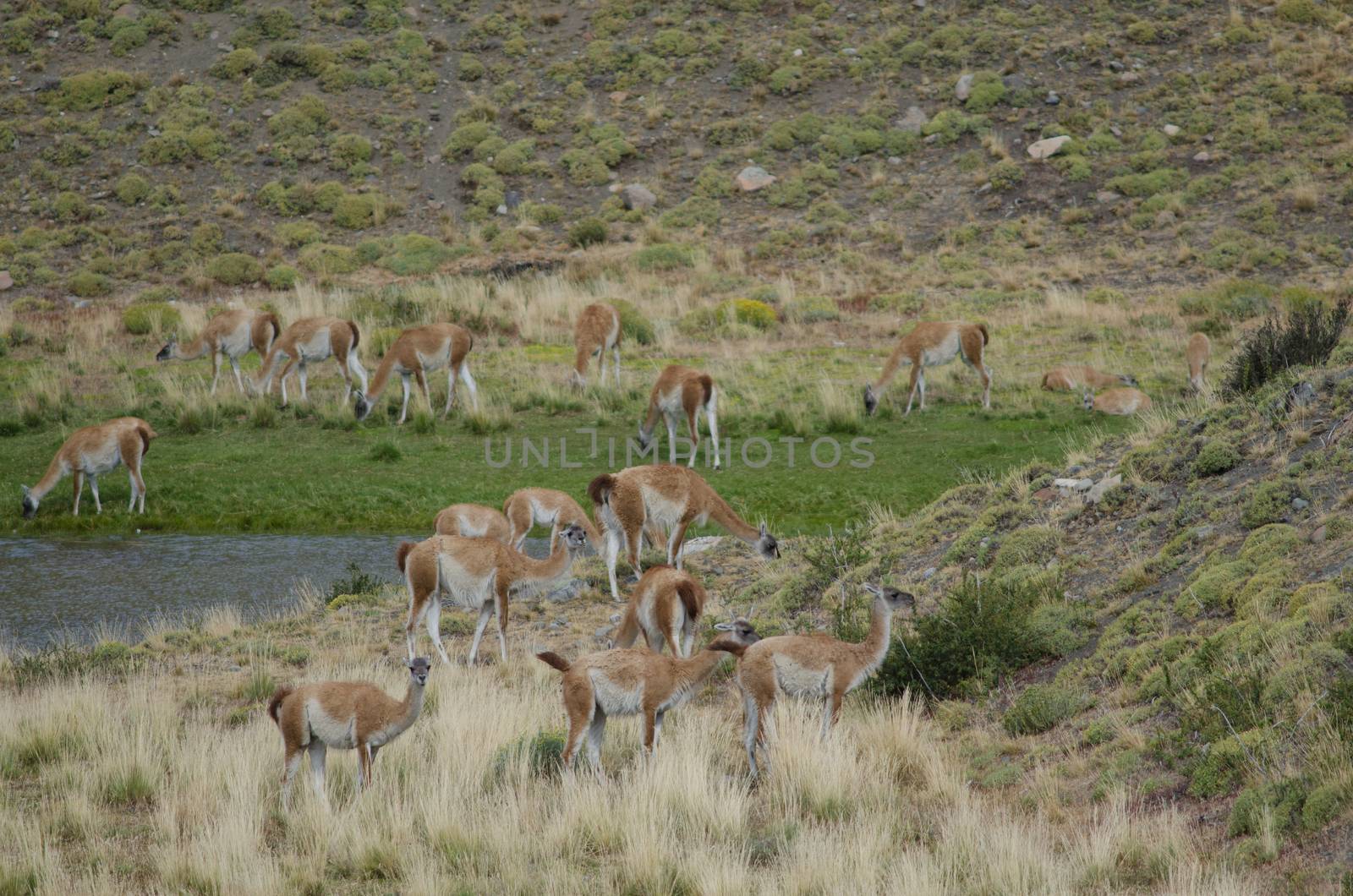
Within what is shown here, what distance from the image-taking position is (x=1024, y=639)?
10180 mm

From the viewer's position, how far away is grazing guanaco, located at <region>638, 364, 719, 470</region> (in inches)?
A: 757

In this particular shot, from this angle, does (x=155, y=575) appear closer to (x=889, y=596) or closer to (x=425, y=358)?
(x=425, y=358)

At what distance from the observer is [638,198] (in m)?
41.9

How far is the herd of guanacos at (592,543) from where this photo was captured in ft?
27.3

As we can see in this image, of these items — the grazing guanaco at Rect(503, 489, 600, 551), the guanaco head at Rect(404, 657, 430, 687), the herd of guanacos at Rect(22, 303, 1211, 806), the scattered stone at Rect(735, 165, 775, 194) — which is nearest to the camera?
the guanaco head at Rect(404, 657, 430, 687)

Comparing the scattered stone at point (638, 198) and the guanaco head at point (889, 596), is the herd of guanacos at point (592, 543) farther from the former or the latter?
the scattered stone at point (638, 198)

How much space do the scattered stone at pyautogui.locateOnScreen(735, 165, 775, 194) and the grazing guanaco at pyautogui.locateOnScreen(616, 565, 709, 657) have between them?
33.2 meters

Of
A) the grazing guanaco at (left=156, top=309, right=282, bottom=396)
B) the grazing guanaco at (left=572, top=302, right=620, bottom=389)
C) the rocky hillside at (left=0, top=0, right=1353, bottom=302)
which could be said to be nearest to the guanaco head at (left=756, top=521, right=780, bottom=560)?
the grazing guanaco at (left=572, top=302, right=620, bottom=389)

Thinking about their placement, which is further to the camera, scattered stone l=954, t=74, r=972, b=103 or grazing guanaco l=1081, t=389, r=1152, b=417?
scattered stone l=954, t=74, r=972, b=103

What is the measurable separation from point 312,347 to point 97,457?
5.73 metres

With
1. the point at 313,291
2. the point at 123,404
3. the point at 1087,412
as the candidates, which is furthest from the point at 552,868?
the point at 313,291

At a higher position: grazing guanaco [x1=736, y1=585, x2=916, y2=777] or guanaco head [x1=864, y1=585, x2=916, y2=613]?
guanaco head [x1=864, y1=585, x2=916, y2=613]

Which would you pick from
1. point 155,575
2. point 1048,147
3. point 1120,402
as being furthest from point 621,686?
point 1048,147

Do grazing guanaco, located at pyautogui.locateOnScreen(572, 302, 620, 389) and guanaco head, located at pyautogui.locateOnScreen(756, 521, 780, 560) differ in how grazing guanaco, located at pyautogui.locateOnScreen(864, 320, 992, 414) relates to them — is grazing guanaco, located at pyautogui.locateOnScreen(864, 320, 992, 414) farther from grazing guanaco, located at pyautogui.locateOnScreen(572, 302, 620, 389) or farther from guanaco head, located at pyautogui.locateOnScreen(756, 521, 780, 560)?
guanaco head, located at pyautogui.locateOnScreen(756, 521, 780, 560)
